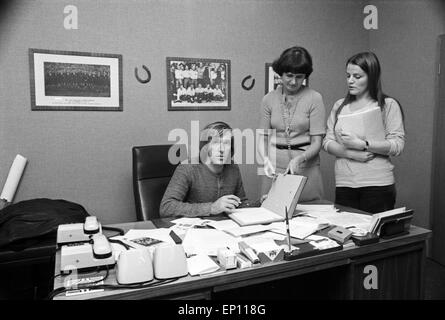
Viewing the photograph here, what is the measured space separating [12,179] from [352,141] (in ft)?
6.62

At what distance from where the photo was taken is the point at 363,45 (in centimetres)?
349

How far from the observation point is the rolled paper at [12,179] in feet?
7.57

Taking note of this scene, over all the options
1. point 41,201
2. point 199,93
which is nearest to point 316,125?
point 199,93

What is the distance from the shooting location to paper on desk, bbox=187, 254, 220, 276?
3.67 feet

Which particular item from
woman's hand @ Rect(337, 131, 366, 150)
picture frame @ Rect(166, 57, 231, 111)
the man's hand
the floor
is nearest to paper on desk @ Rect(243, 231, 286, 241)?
the man's hand

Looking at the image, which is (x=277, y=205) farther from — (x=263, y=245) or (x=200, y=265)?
(x=200, y=265)

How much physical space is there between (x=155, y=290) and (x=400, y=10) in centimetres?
308

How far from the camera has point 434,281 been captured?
2568 mm

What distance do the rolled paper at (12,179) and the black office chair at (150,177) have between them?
0.80m

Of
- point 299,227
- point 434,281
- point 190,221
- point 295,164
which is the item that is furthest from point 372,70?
point 434,281

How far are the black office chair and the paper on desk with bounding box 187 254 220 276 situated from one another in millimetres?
857

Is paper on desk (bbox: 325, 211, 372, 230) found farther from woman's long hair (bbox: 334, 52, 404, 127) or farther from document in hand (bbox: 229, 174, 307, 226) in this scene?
woman's long hair (bbox: 334, 52, 404, 127)

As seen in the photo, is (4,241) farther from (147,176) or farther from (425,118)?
(425,118)

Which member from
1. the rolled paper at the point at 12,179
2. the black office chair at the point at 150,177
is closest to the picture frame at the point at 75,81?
the rolled paper at the point at 12,179
